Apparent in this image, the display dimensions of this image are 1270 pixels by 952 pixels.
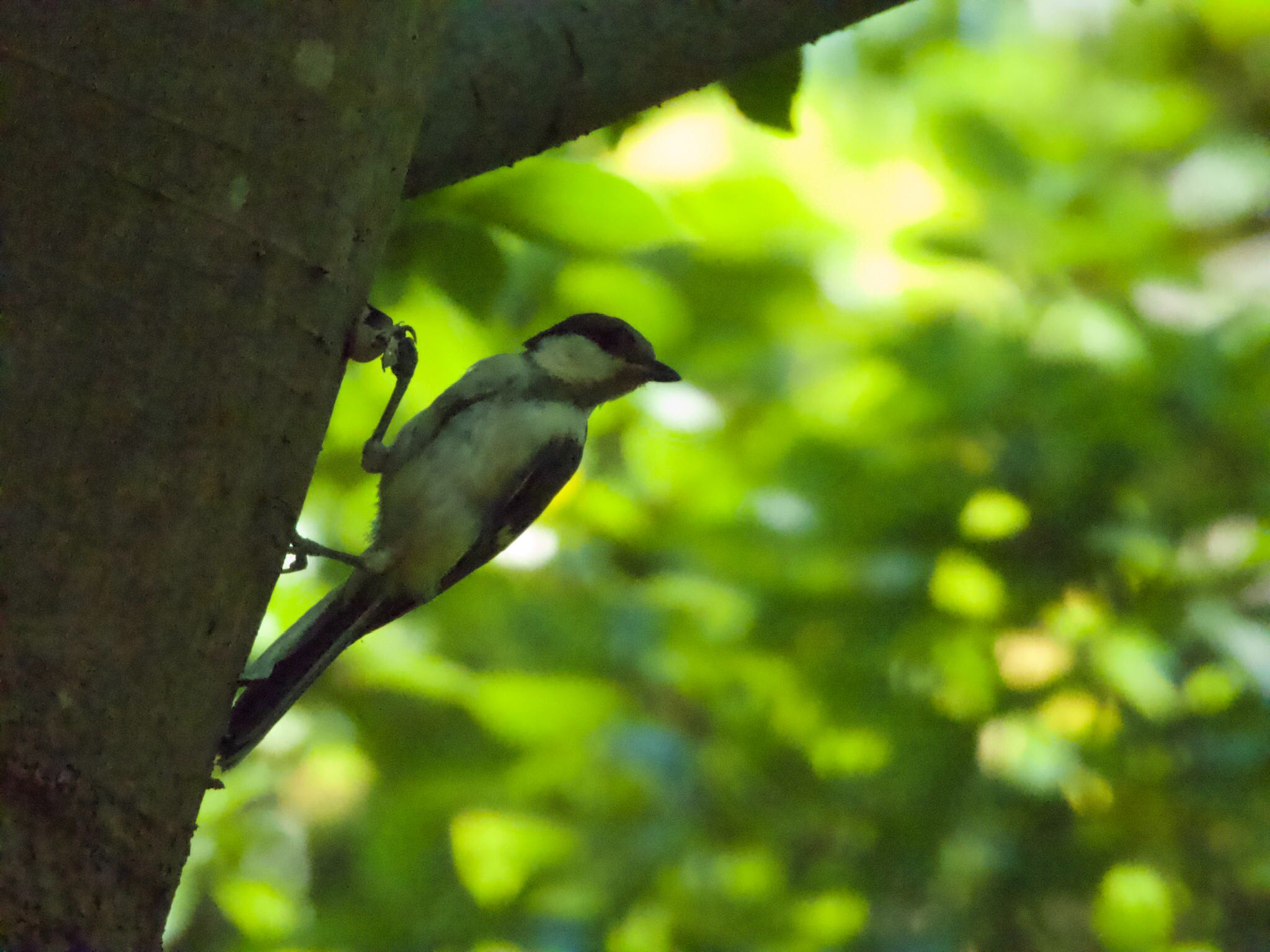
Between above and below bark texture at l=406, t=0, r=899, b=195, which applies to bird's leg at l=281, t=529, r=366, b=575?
below

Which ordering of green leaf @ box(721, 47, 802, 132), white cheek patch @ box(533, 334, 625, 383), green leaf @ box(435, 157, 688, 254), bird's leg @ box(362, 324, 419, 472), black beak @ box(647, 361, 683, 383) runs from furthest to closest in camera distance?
black beak @ box(647, 361, 683, 383) < white cheek patch @ box(533, 334, 625, 383) < bird's leg @ box(362, 324, 419, 472) < green leaf @ box(721, 47, 802, 132) < green leaf @ box(435, 157, 688, 254)

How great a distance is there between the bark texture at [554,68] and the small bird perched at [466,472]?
2.19 ft

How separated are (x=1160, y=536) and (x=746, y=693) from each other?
142cm

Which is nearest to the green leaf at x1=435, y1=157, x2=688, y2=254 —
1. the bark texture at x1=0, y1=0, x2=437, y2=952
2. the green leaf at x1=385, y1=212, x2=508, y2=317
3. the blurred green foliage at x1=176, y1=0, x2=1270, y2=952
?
the green leaf at x1=385, y1=212, x2=508, y2=317

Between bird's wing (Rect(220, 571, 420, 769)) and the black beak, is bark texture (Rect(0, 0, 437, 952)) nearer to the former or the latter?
bird's wing (Rect(220, 571, 420, 769))

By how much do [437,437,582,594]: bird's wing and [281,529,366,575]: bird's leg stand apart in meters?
0.30

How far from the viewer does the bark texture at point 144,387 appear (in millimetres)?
1199

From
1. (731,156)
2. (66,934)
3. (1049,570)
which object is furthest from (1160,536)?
(66,934)

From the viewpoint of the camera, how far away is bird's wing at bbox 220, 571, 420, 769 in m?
2.22

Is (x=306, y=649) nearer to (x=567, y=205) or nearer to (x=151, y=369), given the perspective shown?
(x=567, y=205)

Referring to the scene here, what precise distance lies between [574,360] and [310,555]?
0.92 meters

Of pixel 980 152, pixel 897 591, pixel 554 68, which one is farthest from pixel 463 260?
pixel 897 591

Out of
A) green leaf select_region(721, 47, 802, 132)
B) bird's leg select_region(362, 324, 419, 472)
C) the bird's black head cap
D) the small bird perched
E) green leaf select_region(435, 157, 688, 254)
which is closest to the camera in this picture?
green leaf select_region(435, 157, 688, 254)

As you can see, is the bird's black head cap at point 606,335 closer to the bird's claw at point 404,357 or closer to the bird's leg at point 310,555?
the bird's claw at point 404,357
